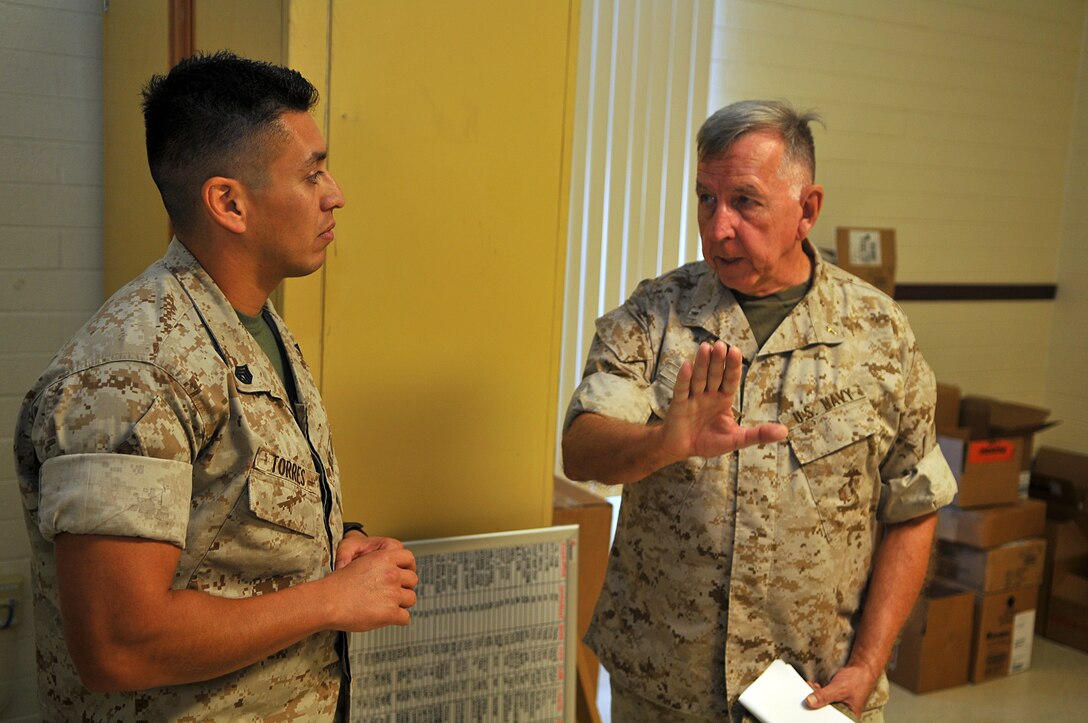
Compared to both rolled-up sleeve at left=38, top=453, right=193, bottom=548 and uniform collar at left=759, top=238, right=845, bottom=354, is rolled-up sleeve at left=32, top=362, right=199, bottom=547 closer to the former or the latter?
rolled-up sleeve at left=38, top=453, right=193, bottom=548

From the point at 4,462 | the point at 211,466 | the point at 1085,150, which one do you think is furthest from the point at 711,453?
the point at 1085,150

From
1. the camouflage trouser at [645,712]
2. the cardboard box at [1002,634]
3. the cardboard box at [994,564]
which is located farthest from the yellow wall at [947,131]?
the camouflage trouser at [645,712]

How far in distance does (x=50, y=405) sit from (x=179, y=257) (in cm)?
28

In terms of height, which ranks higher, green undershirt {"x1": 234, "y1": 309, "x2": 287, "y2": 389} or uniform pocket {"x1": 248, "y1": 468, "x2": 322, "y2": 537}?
green undershirt {"x1": 234, "y1": 309, "x2": 287, "y2": 389}

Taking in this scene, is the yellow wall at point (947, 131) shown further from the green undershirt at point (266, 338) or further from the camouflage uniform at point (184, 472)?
the camouflage uniform at point (184, 472)

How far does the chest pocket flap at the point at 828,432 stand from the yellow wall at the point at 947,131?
2.66 m

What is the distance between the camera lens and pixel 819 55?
4.31 meters

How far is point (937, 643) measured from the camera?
3.78 m

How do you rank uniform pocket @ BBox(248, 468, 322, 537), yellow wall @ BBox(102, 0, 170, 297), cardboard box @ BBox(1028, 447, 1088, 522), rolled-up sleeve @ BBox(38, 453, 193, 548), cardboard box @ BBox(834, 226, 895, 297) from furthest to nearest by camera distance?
cardboard box @ BBox(1028, 447, 1088, 522) → cardboard box @ BBox(834, 226, 895, 297) → yellow wall @ BBox(102, 0, 170, 297) → uniform pocket @ BBox(248, 468, 322, 537) → rolled-up sleeve @ BBox(38, 453, 193, 548)

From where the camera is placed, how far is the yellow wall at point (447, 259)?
5.47ft

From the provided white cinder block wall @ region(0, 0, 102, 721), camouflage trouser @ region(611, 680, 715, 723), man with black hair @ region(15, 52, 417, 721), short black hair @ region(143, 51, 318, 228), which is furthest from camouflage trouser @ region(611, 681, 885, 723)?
white cinder block wall @ region(0, 0, 102, 721)

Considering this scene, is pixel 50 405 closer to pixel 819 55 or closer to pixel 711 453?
pixel 711 453

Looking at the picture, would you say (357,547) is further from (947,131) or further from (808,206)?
(947,131)

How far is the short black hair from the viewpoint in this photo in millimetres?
1221
